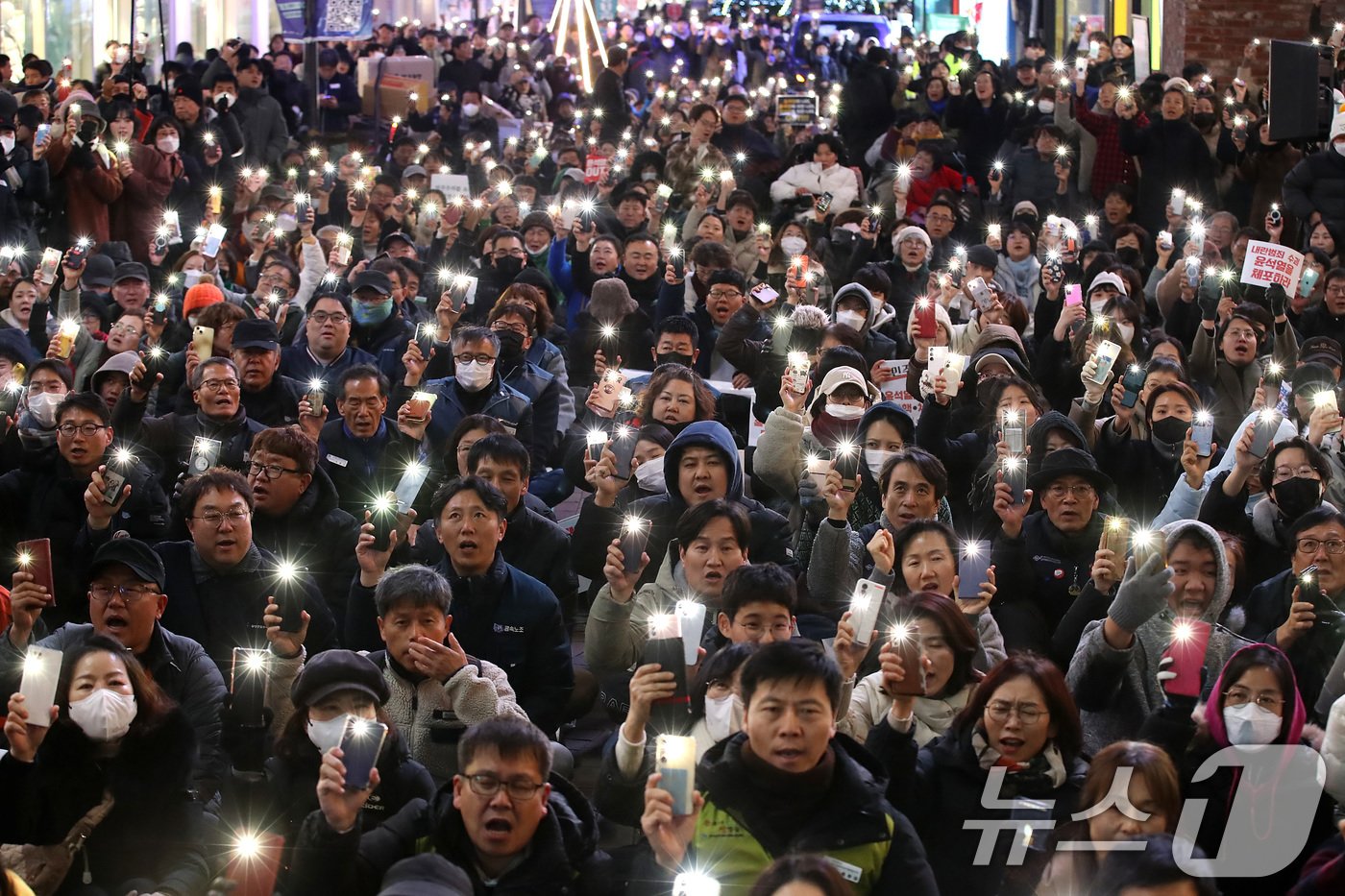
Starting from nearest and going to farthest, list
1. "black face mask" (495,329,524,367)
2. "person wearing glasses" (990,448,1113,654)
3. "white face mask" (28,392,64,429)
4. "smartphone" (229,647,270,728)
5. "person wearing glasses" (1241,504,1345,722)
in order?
"smartphone" (229,647,270,728) → "person wearing glasses" (1241,504,1345,722) → "person wearing glasses" (990,448,1113,654) → "white face mask" (28,392,64,429) → "black face mask" (495,329,524,367)

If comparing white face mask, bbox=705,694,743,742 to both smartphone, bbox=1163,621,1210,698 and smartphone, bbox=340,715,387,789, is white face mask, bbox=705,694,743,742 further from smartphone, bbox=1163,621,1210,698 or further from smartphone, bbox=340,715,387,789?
smartphone, bbox=1163,621,1210,698

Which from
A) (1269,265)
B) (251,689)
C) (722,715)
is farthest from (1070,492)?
(1269,265)

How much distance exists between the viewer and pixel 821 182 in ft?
46.1

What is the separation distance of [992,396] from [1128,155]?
6.72 metres

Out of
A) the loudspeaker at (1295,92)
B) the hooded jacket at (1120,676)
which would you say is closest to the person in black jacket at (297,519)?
the hooded jacket at (1120,676)

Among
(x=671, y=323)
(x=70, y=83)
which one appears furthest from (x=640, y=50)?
(x=671, y=323)

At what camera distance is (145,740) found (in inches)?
Answer: 200

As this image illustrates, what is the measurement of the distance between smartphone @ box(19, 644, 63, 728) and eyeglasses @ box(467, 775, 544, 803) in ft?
3.70

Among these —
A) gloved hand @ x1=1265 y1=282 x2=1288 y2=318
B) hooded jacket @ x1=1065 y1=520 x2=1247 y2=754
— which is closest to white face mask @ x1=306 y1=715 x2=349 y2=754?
hooded jacket @ x1=1065 y1=520 x2=1247 y2=754

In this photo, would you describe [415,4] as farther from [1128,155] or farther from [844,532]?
[844,532]

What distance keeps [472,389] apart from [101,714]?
148 inches

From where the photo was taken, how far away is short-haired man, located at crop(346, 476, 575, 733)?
19.8ft

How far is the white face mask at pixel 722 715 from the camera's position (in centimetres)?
488

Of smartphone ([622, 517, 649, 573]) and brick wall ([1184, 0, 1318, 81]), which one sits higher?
brick wall ([1184, 0, 1318, 81])
